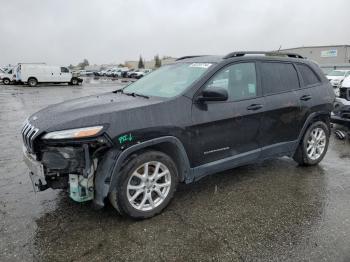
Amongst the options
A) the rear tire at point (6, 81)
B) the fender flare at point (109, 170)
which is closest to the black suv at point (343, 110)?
the fender flare at point (109, 170)

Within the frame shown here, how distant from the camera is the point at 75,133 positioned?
9.67 feet

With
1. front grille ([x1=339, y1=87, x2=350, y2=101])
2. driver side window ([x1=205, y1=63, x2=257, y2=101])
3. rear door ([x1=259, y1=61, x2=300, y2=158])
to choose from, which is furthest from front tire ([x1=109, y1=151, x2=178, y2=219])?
front grille ([x1=339, y1=87, x2=350, y2=101])

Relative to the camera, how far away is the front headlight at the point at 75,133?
2938 millimetres

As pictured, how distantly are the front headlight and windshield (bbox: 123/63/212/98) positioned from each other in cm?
106

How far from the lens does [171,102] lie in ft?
11.3

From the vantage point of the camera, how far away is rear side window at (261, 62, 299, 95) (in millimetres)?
4355

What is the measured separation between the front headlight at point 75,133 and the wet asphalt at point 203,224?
1.01m

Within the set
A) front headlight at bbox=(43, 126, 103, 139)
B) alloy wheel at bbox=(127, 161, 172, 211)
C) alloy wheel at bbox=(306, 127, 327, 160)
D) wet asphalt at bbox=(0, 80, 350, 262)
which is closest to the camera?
wet asphalt at bbox=(0, 80, 350, 262)

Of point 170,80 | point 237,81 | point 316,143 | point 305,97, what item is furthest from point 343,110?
point 170,80

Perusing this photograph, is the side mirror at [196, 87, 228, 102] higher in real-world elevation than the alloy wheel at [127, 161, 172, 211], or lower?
higher

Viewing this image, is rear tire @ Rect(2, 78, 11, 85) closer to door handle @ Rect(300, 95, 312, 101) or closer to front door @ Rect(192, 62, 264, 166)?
front door @ Rect(192, 62, 264, 166)

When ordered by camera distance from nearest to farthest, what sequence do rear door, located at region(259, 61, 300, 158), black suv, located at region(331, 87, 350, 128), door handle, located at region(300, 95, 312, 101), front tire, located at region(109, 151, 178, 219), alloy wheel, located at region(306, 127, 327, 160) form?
front tire, located at region(109, 151, 178, 219) → rear door, located at region(259, 61, 300, 158) → door handle, located at region(300, 95, 312, 101) → alloy wheel, located at region(306, 127, 327, 160) → black suv, located at region(331, 87, 350, 128)

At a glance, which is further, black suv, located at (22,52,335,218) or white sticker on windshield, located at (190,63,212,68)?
white sticker on windshield, located at (190,63,212,68)

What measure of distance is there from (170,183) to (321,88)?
3.21 metres
